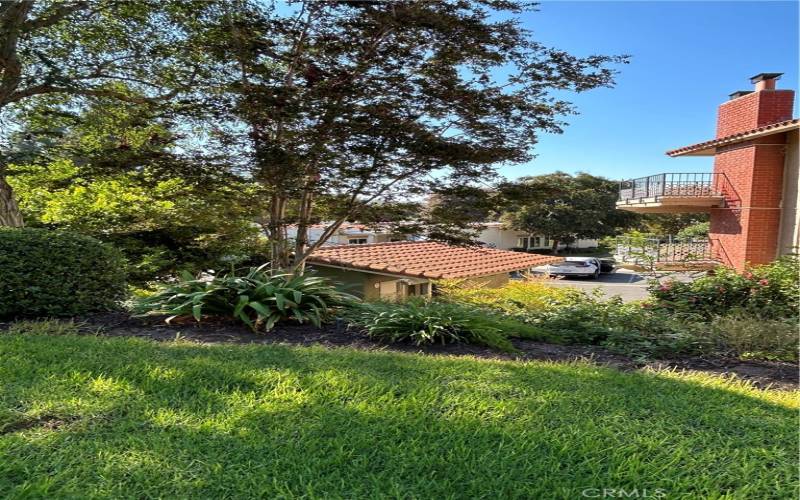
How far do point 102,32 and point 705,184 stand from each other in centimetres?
1533

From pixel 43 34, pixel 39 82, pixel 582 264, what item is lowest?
pixel 582 264

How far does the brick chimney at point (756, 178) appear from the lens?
1155 centimetres

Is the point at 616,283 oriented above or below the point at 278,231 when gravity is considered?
below

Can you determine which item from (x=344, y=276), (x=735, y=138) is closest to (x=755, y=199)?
(x=735, y=138)

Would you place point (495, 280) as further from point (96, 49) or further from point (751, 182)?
point (96, 49)

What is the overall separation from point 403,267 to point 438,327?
716 cm

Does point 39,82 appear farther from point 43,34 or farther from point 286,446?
point 286,446

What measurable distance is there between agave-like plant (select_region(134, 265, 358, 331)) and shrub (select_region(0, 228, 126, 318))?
0.55m

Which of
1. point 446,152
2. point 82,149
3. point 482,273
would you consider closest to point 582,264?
point 482,273

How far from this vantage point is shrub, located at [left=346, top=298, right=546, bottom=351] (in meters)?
4.03

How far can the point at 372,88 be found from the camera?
5.55 metres

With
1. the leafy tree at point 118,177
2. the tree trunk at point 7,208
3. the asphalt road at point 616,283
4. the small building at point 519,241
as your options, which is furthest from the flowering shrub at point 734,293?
the small building at point 519,241

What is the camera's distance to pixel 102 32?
19.0 ft


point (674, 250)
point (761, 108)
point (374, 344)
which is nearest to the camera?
point (374, 344)
